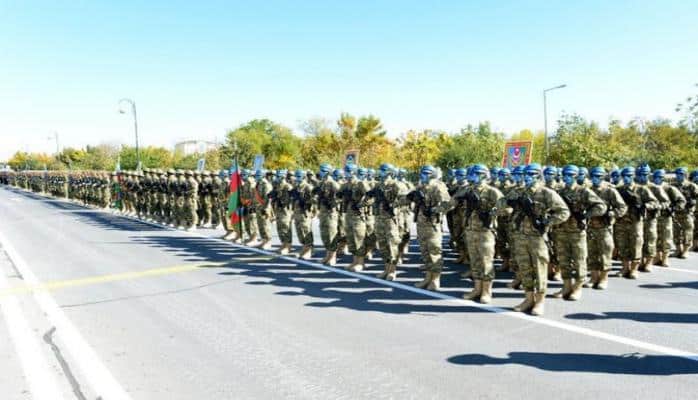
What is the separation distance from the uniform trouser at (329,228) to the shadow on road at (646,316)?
5.20 meters

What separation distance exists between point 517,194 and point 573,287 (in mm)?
1672

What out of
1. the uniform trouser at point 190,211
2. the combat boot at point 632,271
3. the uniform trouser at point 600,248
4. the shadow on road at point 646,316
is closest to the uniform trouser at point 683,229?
the combat boot at point 632,271

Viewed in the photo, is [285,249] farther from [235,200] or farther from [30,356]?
[30,356]

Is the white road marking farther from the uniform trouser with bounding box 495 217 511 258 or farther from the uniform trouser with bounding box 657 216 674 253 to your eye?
the uniform trouser with bounding box 657 216 674 253

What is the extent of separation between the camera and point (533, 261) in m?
7.18

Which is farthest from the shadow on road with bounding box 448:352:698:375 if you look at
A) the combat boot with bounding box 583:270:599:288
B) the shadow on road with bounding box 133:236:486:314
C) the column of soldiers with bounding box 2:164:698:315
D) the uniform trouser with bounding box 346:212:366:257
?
the uniform trouser with bounding box 346:212:366:257

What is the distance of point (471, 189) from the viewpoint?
26.3 ft

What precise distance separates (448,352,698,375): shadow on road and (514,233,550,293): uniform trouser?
1752 mm

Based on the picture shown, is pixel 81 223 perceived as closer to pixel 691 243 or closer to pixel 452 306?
pixel 452 306

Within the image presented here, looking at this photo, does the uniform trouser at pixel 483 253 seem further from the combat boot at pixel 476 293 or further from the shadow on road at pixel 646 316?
the shadow on road at pixel 646 316

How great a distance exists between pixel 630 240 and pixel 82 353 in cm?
873

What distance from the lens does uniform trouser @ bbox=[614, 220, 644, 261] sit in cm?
921

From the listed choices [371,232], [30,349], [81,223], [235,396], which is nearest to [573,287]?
[371,232]

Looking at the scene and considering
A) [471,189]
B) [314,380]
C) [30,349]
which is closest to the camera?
[314,380]
